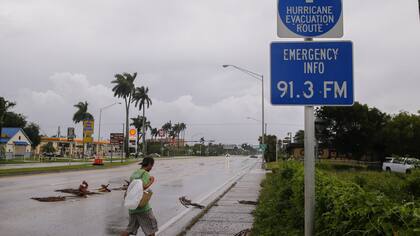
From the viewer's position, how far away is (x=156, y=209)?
11984 mm

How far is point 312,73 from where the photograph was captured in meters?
3.56

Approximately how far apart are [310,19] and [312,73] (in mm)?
510

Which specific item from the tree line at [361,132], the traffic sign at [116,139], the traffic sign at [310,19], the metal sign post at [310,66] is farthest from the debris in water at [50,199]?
the tree line at [361,132]

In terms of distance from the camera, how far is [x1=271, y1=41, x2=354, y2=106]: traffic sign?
3516mm

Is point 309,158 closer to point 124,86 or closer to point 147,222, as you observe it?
point 147,222

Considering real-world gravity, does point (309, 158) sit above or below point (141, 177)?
above

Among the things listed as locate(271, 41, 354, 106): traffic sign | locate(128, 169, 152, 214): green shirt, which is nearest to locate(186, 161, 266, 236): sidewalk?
locate(128, 169, 152, 214): green shirt

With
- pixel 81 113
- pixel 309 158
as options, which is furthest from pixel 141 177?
pixel 81 113

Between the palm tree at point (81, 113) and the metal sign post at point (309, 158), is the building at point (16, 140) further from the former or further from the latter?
the metal sign post at point (309, 158)

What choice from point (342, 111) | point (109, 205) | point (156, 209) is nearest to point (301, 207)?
point (156, 209)

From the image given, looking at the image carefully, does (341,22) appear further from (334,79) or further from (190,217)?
(190,217)

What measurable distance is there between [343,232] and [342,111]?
164 ft

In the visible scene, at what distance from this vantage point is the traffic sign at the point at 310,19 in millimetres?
3662

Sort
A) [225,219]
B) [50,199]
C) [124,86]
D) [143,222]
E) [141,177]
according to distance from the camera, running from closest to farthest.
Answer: [141,177], [143,222], [225,219], [50,199], [124,86]
